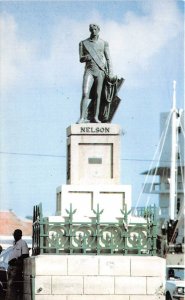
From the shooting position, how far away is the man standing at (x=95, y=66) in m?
20.0

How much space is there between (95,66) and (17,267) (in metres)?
4.30

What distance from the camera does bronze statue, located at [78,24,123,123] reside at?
65.5 ft

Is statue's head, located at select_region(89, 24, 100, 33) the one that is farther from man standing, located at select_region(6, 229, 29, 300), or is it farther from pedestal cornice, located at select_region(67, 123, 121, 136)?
man standing, located at select_region(6, 229, 29, 300)

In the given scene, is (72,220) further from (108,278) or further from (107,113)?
(107,113)

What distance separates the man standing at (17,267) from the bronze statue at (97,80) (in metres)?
2.82

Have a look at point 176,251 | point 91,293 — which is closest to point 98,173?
point 91,293

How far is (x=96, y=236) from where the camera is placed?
61.0 feet

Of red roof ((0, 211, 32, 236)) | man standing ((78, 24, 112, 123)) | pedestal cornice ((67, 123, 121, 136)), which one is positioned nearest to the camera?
pedestal cornice ((67, 123, 121, 136))

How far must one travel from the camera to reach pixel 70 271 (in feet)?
59.9

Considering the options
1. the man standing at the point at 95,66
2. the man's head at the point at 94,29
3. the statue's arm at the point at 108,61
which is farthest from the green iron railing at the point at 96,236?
the man's head at the point at 94,29

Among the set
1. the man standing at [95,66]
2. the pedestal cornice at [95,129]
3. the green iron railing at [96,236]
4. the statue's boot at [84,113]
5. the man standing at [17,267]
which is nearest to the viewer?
the green iron railing at [96,236]

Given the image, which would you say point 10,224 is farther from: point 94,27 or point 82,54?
point 94,27

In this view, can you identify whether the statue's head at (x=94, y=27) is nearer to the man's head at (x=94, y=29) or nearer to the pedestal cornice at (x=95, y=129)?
the man's head at (x=94, y=29)

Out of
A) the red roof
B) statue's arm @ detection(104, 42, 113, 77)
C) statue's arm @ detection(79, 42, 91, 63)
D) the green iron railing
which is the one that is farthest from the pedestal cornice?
the red roof
